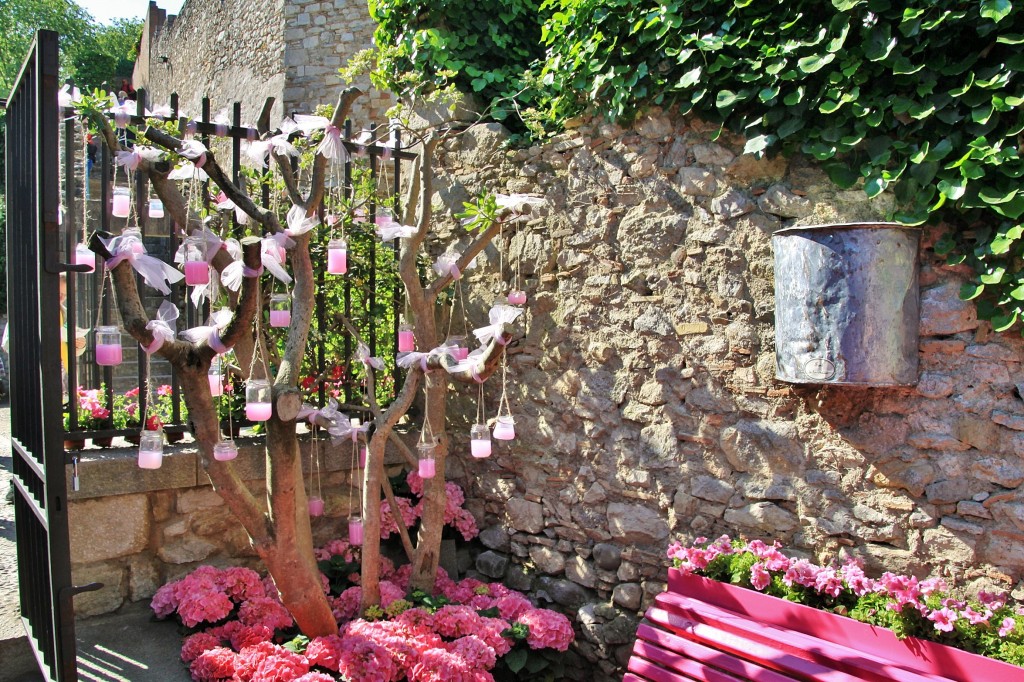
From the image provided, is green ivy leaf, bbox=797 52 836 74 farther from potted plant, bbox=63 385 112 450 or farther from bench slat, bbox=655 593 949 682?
potted plant, bbox=63 385 112 450

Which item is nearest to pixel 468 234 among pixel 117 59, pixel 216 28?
pixel 216 28

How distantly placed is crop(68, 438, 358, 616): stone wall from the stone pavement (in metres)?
0.08

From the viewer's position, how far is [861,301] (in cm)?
270

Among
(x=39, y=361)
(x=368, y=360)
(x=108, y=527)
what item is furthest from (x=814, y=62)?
(x=108, y=527)

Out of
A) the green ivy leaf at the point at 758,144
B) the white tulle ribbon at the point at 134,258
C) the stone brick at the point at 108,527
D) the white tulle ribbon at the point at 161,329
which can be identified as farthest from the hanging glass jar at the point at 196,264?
the green ivy leaf at the point at 758,144

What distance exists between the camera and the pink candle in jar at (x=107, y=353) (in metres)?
2.47

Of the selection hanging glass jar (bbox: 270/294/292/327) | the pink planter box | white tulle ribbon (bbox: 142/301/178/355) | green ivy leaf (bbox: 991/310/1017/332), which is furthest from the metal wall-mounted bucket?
white tulle ribbon (bbox: 142/301/178/355)

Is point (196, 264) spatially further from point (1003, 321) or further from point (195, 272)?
point (1003, 321)

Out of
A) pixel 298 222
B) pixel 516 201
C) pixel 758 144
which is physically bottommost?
pixel 298 222

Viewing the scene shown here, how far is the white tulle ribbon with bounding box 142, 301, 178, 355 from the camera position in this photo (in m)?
2.43

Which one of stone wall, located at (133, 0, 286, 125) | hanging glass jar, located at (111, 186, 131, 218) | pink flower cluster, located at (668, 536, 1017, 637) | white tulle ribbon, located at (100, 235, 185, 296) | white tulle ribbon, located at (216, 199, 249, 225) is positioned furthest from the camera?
stone wall, located at (133, 0, 286, 125)

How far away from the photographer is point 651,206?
3.49m

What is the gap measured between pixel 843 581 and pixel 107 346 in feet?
8.67

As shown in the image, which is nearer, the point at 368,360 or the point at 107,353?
the point at 107,353
